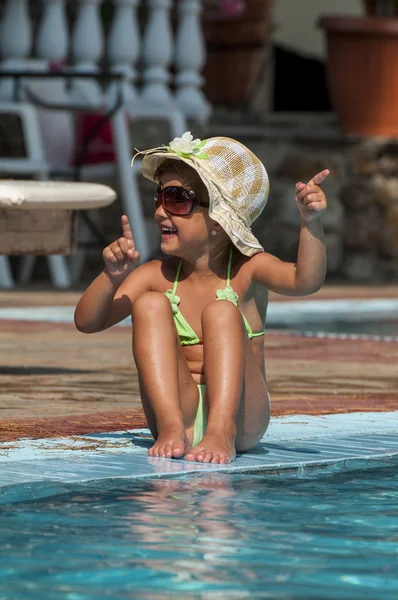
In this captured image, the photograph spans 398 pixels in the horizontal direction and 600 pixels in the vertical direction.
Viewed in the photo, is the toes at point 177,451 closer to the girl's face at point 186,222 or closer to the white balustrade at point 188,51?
the girl's face at point 186,222

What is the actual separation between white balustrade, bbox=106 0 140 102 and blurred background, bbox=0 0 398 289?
1 centimetres

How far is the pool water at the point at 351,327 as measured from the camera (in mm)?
8125

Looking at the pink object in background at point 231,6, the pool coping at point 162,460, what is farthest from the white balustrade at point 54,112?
the pool coping at point 162,460

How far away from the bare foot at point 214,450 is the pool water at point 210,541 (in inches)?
4.4

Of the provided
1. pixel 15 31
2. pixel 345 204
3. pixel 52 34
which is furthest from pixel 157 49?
pixel 345 204

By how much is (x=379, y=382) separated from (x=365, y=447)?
169cm

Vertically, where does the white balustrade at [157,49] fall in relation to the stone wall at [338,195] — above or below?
above

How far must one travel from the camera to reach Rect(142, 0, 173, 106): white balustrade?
35.6 feet

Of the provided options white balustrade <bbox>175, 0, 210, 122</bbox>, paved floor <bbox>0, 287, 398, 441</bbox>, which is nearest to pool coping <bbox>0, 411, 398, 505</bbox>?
paved floor <bbox>0, 287, 398, 441</bbox>

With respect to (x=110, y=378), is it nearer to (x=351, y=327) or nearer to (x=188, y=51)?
(x=351, y=327)

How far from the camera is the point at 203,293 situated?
3.82m

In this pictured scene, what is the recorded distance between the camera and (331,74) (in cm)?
1157

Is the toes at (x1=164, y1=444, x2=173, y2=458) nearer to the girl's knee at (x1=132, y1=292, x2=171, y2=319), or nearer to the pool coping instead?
the pool coping

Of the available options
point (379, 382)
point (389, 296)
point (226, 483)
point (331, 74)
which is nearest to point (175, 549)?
point (226, 483)
